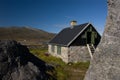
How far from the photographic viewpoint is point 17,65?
1677 cm

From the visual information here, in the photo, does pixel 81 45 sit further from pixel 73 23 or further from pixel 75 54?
pixel 73 23

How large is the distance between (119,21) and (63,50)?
25841mm

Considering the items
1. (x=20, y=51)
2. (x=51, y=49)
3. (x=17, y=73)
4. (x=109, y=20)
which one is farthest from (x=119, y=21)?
(x=51, y=49)

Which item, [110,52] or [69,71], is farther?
[69,71]

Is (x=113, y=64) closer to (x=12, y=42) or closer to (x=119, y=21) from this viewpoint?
(x=119, y=21)

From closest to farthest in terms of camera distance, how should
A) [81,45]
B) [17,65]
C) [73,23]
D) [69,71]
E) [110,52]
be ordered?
[110,52] → [17,65] → [69,71] → [81,45] → [73,23]

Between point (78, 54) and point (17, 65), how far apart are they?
17.6m

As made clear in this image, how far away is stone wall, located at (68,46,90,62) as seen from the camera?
32.8 metres

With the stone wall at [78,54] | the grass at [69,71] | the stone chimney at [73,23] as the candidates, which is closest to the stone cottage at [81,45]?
the stone wall at [78,54]

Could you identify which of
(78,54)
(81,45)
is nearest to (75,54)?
(78,54)

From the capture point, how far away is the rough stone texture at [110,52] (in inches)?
354

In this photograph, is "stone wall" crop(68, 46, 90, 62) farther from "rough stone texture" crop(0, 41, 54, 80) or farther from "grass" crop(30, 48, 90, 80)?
"rough stone texture" crop(0, 41, 54, 80)

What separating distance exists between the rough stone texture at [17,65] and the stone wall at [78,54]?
13977 millimetres

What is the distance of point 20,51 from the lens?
61.4ft
